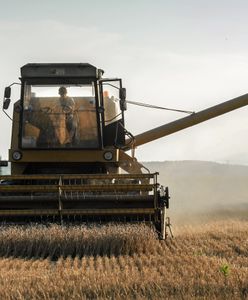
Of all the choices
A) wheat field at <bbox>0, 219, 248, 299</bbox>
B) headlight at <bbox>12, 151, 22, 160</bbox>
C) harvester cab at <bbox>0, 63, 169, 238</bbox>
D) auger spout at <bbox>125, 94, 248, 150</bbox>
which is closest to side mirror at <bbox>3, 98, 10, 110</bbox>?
harvester cab at <bbox>0, 63, 169, 238</bbox>

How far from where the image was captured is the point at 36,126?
10.5 m

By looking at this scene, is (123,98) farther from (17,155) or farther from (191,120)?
(191,120)

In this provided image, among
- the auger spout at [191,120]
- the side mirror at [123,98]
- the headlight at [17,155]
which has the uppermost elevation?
the side mirror at [123,98]

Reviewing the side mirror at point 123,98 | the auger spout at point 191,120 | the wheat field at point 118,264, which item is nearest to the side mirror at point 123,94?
the side mirror at point 123,98

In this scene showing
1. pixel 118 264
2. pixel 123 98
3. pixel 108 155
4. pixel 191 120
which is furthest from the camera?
pixel 191 120

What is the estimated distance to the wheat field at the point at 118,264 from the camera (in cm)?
530

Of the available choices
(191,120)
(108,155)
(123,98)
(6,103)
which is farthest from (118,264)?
(191,120)

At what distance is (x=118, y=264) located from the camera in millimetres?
7062

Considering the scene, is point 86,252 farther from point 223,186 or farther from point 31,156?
point 223,186

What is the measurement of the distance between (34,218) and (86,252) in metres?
1.54

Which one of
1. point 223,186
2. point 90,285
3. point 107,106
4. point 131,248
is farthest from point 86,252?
point 223,186

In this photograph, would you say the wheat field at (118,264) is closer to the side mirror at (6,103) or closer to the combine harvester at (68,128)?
the combine harvester at (68,128)

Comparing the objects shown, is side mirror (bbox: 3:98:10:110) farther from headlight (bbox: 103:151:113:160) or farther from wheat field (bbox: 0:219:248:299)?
wheat field (bbox: 0:219:248:299)

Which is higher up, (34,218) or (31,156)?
(31,156)
